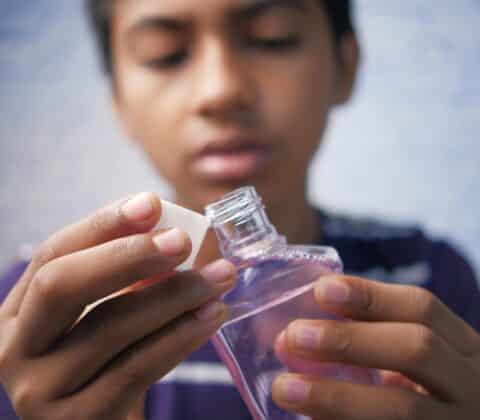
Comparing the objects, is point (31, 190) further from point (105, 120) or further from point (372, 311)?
point (372, 311)

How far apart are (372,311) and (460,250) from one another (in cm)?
44

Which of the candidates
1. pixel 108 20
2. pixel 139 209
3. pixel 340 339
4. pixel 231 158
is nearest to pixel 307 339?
pixel 340 339

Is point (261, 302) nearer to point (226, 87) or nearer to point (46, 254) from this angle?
point (46, 254)

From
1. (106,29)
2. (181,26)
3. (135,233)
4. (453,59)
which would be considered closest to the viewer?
(135,233)

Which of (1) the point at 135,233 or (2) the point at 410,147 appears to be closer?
(1) the point at 135,233

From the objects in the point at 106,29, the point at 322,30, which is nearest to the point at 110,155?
the point at 106,29

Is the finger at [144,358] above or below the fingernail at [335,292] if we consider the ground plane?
below

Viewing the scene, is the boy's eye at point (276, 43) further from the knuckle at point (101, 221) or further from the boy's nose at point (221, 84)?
the knuckle at point (101, 221)

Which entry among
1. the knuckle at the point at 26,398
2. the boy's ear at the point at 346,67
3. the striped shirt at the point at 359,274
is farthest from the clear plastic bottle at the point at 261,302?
the boy's ear at the point at 346,67

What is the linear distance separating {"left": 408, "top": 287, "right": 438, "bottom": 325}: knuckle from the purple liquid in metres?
0.06

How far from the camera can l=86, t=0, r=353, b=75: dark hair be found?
1.91 ft

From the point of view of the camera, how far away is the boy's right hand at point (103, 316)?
0.25 m

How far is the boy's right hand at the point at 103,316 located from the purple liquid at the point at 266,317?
2 centimetres

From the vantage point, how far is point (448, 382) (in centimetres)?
31
